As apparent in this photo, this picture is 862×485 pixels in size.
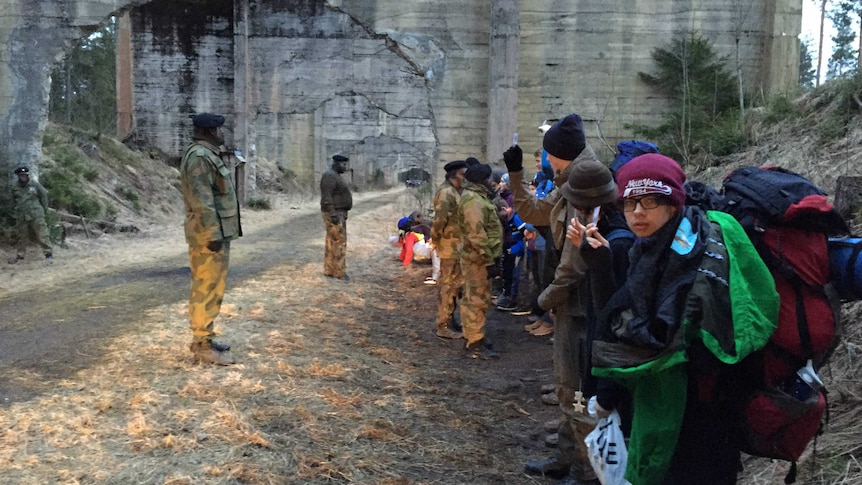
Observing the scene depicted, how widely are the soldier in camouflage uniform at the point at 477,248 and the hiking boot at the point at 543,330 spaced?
84 centimetres

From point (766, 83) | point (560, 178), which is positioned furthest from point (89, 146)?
point (560, 178)

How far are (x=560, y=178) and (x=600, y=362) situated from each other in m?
1.88

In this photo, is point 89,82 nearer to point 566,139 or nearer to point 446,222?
point 446,222

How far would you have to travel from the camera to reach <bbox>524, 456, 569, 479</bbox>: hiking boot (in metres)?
3.92

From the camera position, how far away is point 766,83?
10734 millimetres

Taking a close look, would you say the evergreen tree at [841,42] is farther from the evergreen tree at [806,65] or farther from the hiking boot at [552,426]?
the hiking boot at [552,426]

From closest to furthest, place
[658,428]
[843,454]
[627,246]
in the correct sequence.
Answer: [658,428] → [627,246] → [843,454]

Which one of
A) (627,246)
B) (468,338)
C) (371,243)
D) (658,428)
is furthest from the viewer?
(371,243)

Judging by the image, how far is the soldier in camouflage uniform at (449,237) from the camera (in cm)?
717

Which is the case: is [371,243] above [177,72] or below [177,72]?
below

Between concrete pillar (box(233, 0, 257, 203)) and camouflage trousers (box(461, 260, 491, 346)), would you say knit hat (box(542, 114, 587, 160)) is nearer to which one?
camouflage trousers (box(461, 260, 491, 346))

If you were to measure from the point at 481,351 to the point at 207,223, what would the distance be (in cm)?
291

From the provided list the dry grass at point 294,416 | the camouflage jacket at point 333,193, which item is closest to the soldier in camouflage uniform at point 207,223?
the dry grass at point 294,416

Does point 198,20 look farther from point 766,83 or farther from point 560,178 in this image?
point 560,178
